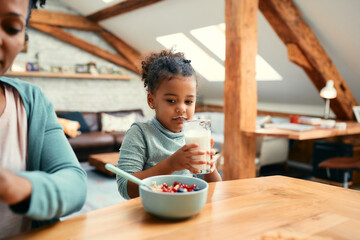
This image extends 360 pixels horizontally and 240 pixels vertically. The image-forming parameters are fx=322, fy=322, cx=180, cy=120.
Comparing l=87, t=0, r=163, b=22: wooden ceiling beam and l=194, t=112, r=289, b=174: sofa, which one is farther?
l=87, t=0, r=163, b=22: wooden ceiling beam

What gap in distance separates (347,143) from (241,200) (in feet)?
11.7

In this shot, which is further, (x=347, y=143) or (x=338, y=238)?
(x=347, y=143)

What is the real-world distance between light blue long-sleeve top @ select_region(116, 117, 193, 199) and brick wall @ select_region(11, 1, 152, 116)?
16.5 feet

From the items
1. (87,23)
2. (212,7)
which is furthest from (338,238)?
(87,23)

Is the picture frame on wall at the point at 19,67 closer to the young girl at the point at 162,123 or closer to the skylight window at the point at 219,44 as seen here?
the skylight window at the point at 219,44

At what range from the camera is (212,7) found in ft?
13.2

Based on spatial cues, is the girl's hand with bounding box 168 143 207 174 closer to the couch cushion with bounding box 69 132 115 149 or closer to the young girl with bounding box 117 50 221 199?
the young girl with bounding box 117 50 221 199

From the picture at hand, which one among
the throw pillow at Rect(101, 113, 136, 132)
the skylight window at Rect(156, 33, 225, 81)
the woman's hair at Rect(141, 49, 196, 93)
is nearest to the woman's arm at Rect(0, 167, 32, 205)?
the woman's hair at Rect(141, 49, 196, 93)

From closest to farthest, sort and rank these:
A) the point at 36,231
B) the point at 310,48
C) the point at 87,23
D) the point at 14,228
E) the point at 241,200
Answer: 1. the point at 36,231
2. the point at 14,228
3. the point at 241,200
4. the point at 310,48
5. the point at 87,23

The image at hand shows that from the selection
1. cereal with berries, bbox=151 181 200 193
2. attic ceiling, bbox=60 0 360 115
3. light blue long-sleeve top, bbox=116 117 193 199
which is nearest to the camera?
cereal with berries, bbox=151 181 200 193

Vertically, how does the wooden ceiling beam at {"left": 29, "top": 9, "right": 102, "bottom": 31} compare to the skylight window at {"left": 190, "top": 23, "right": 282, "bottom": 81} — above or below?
above

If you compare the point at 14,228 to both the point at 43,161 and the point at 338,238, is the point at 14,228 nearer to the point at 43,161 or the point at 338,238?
the point at 43,161

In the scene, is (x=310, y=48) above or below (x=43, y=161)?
above

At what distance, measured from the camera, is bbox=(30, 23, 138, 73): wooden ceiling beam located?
5723 mm
